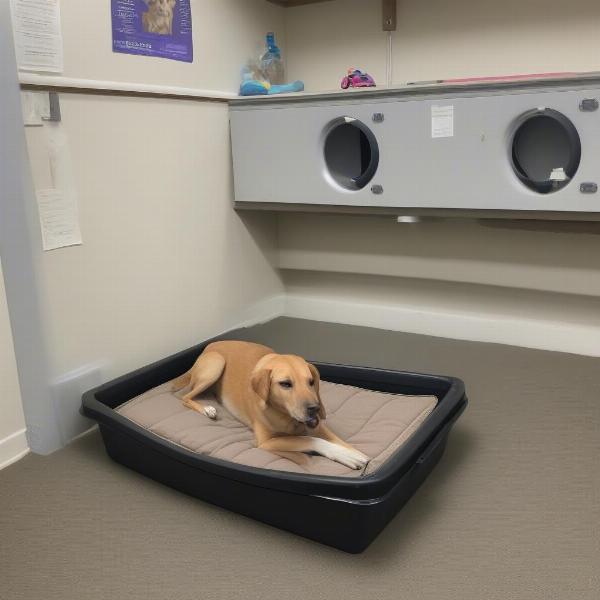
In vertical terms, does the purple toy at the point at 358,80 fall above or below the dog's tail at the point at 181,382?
above

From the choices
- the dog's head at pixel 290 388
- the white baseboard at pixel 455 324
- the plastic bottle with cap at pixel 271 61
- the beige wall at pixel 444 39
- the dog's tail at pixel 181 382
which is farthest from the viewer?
the plastic bottle with cap at pixel 271 61

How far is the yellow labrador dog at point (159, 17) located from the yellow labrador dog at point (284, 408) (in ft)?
4.12

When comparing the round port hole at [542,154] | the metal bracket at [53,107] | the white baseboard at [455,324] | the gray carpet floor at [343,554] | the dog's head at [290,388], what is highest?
the metal bracket at [53,107]

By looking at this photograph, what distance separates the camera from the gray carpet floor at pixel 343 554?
133cm

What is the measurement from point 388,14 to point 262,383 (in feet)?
6.10

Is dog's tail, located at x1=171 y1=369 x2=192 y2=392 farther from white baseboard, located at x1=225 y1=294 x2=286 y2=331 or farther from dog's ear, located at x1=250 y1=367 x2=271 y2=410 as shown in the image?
white baseboard, located at x1=225 y1=294 x2=286 y2=331

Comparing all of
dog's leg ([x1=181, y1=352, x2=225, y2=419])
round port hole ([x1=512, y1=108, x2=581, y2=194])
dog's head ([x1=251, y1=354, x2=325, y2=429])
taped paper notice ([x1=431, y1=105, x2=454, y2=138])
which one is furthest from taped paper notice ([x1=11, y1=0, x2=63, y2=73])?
round port hole ([x1=512, y1=108, x2=581, y2=194])

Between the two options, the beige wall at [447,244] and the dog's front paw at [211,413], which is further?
the beige wall at [447,244]

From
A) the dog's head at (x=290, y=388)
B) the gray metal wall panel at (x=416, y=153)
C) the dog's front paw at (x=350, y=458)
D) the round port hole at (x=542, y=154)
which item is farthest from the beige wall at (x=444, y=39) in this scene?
the dog's front paw at (x=350, y=458)

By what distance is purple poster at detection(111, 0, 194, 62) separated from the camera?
2.11m

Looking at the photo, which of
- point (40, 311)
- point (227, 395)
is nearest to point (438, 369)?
point (227, 395)

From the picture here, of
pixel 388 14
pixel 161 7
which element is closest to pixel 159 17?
pixel 161 7

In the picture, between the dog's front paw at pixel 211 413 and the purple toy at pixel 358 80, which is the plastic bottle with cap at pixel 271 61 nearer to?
the purple toy at pixel 358 80

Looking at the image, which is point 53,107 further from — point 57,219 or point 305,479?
point 305,479
